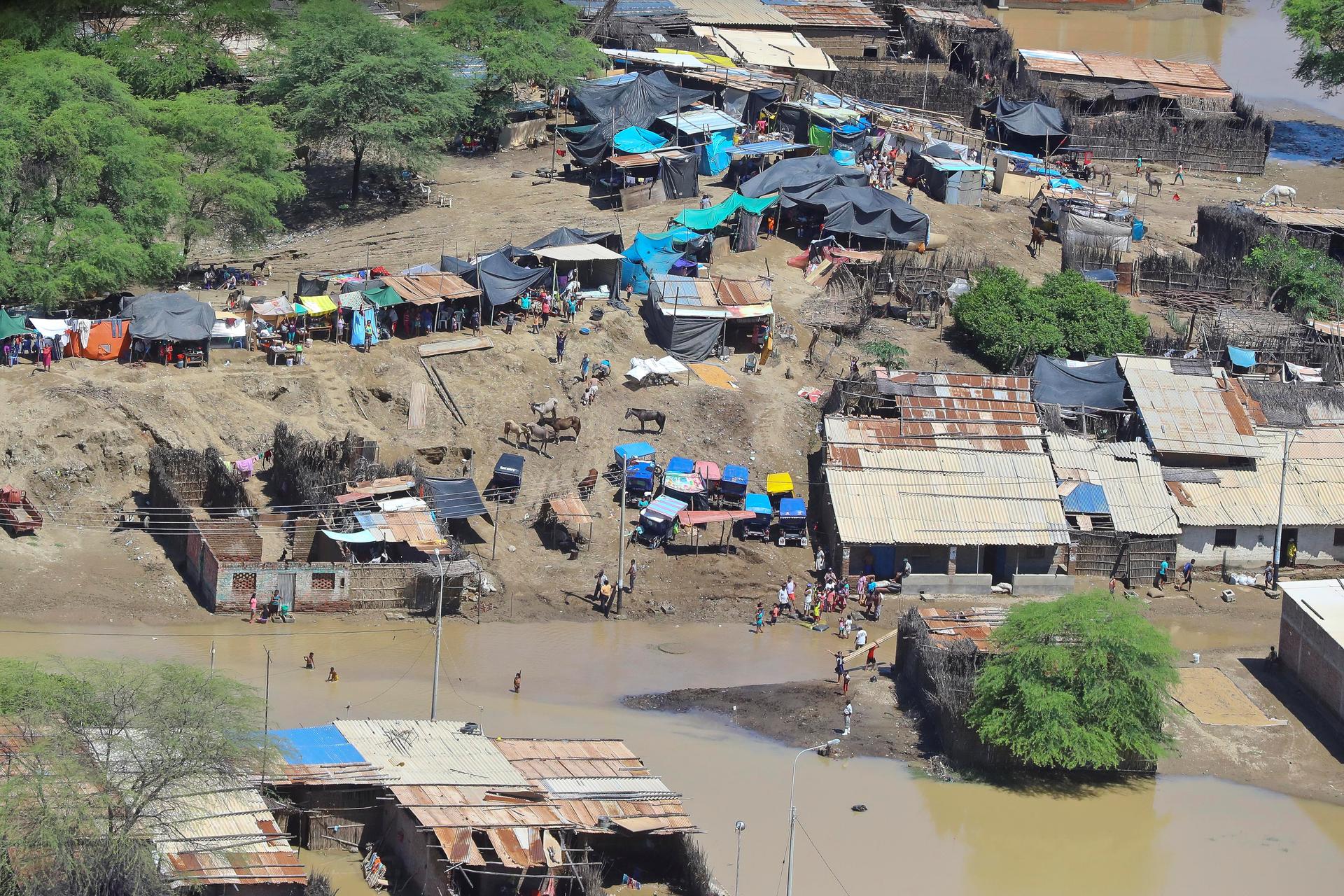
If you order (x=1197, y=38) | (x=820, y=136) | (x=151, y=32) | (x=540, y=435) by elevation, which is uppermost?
(x=151, y=32)

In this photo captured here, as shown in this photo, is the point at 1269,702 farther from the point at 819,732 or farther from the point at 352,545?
the point at 352,545

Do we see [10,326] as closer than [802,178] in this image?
Yes

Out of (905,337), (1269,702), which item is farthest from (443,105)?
(1269,702)

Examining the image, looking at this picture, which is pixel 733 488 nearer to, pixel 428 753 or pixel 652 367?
pixel 652 367

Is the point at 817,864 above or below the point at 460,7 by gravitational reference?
below

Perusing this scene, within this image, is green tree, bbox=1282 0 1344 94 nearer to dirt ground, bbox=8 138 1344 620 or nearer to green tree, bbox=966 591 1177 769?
dirt ground, bbox=8 138 1344 620

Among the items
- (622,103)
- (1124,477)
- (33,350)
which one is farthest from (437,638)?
(622,103)
